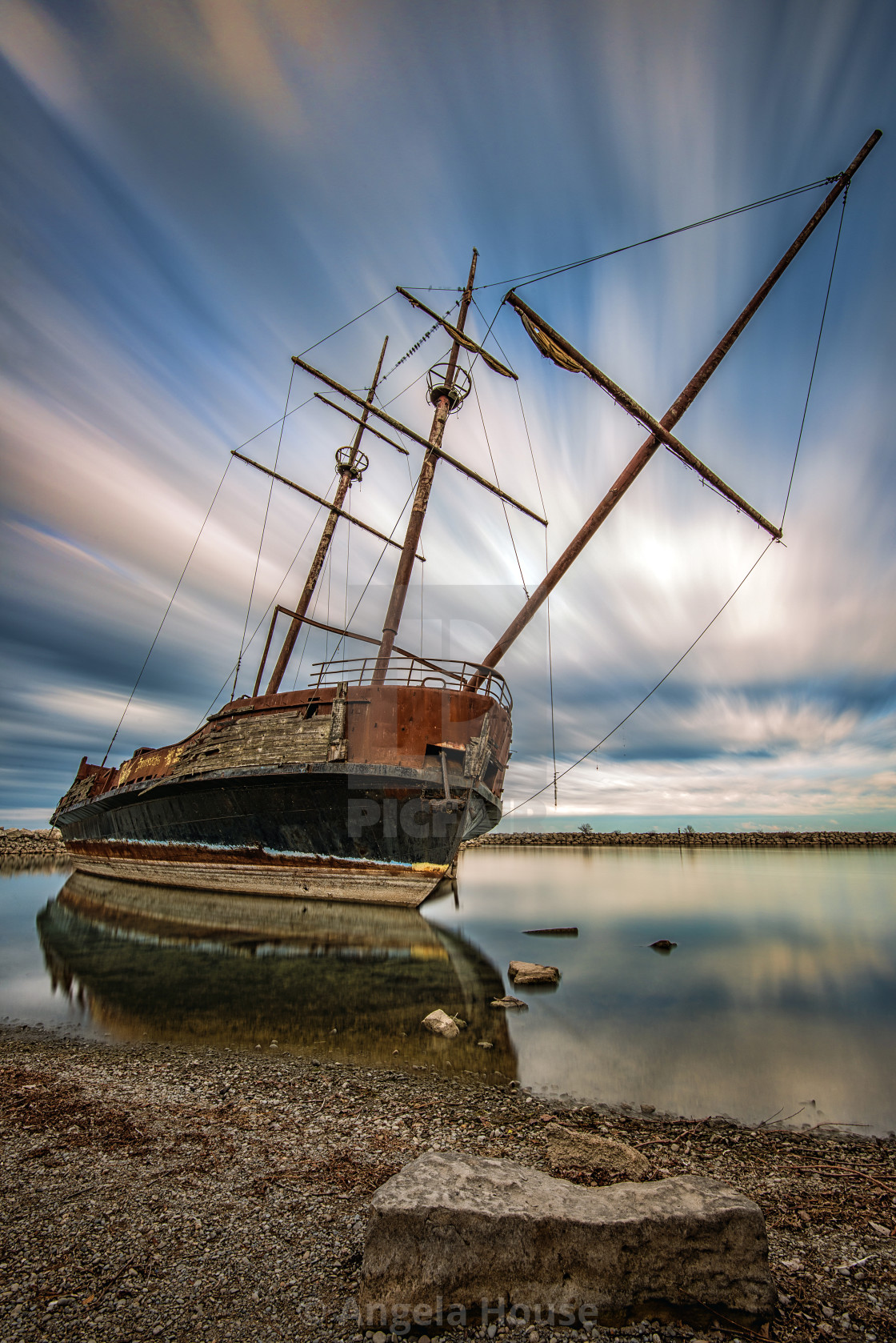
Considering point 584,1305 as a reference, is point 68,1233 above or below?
below

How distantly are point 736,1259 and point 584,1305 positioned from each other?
60 cm

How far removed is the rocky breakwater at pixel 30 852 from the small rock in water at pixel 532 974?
32865 millimetres

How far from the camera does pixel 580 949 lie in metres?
11.1

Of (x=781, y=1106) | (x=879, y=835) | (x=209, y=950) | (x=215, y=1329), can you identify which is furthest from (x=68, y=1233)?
(x=879, y=835)

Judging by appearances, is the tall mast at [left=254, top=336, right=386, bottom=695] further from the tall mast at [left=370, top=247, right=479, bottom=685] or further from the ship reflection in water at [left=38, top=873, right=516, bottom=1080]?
the ship reflection in water at [left=38, top=873, right=516, bottom=1080]

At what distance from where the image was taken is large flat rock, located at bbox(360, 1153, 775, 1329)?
1.91 m

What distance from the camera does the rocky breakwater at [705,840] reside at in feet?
281

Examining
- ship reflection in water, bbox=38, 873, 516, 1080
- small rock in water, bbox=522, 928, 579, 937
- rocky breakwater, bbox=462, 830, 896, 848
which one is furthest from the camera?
rocky breakwater, bbox=462, 830, 896, 848

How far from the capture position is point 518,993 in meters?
7.73

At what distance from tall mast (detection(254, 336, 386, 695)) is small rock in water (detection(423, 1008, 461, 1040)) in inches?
723

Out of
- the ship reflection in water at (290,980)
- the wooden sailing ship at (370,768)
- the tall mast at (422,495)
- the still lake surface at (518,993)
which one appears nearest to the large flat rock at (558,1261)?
the still lake surface at (518,993)

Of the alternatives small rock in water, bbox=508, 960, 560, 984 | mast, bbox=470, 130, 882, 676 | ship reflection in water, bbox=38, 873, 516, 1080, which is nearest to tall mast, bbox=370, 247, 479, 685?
mast, bbox=470, 130, 882, 676

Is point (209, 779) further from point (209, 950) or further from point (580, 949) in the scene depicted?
point (580, 949)

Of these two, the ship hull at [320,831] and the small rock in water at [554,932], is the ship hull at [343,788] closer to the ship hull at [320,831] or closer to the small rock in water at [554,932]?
the ship hull at [320,831]
